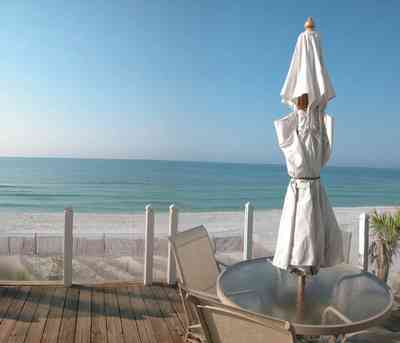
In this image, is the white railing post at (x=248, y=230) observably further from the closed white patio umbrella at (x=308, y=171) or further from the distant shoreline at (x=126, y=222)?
the distant shoreline at (x=126, y=222)

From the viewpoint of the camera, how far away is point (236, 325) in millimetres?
1512

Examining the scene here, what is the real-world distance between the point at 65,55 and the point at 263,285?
71.5 ft

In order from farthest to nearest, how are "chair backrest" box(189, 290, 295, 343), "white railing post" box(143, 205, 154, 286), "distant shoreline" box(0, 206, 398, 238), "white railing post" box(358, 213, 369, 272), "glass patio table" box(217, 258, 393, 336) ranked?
"distant shoreline" box(0, 206, 398, 238) → "white railing post" box(358, 213, 369, 272) → "white railing post" box(143, 205, 154, 286) → "glass patio table" box(217, 258, 393, 336) → "chair backrest" box(189, 290, 295, 343)

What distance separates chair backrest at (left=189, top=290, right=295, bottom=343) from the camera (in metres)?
1.40

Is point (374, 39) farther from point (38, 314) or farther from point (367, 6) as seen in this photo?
point (38, 314)

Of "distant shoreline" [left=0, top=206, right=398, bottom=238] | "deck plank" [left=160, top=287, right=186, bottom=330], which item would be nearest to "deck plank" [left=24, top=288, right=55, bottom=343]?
"deck plank" [left=160, top=287, right=186, bottom=330]

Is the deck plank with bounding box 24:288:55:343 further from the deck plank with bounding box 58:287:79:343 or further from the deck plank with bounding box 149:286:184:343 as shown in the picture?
the deck plank with bounding box 149:286:184:343

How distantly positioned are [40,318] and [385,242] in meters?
3.99

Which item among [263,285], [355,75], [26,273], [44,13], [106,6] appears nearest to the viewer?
[263,285]

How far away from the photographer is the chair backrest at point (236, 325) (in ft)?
4.60

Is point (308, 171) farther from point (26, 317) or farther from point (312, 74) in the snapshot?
point (26, 317)

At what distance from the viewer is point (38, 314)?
3236 millimetres

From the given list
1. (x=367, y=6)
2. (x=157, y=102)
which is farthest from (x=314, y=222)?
(x=157, y=102)

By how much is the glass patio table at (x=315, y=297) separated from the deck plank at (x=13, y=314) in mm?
2036
